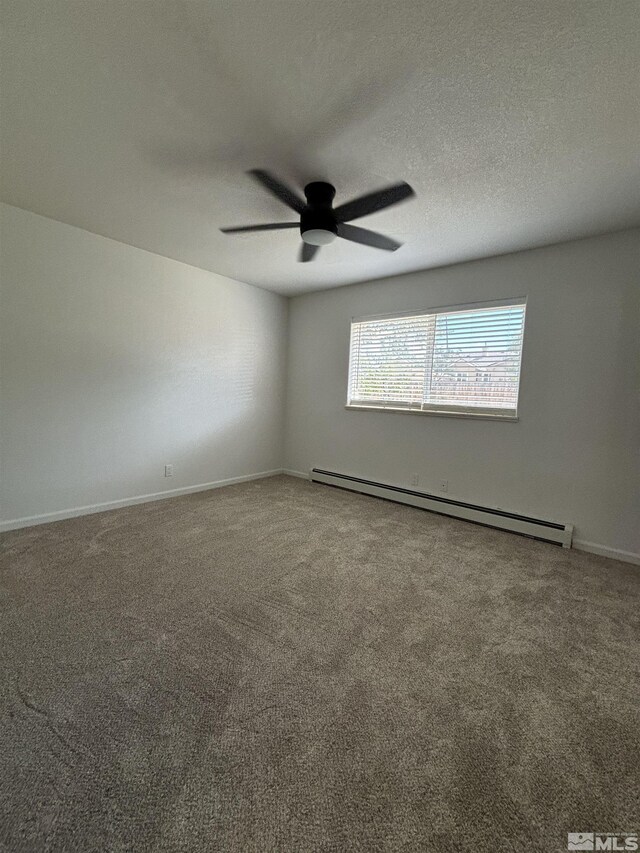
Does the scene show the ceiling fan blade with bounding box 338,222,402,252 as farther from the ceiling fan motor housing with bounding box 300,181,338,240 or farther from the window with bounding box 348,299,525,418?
the window with bounding box 348,299,525,418

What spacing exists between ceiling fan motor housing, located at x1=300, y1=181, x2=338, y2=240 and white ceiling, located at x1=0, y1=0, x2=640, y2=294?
86 mm

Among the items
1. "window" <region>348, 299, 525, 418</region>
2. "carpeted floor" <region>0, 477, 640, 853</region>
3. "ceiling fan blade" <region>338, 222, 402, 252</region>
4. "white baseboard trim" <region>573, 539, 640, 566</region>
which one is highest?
"ceiling fan blade" <region>338, 222, 402, 252</region>

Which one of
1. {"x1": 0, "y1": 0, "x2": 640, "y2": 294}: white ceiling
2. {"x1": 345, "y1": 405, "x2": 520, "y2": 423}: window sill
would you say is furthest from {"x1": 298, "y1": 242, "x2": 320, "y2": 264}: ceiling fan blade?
{"x1": 345, "y1": 405, "x2": 520, "y2": 423}: window sill

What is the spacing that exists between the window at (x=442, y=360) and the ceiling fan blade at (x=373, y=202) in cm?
160

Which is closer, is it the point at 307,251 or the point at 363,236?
the point at 363,236

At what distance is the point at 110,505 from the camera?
132 inches

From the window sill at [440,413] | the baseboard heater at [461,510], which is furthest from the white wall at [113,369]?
the window sill at [440,413]

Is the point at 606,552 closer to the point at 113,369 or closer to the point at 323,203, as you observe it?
the point at 323,203

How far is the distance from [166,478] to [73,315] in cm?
177

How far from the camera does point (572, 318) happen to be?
9.44 feet

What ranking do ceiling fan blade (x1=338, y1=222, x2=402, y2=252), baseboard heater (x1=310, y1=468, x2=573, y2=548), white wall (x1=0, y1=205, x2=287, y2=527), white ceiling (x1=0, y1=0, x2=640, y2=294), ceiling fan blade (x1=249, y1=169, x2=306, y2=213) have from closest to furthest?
1. white ceiling (x1=0, y1=0, x2=640, y2=294)
2. ceiling fan blade (x1=249, y1=169, x2=306, y2=213)
3. ceiling fan blade (x1=338, y1=222, x2=402, y2=252)
4. white wall (x1=0, y1=205, x2=287, y2=527)
5. baseboard heater (x1=310, y1=468, x2=573, y2=548)

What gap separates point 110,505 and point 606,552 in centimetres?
432

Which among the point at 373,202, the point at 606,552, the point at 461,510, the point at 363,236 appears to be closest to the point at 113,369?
the point at 363,236

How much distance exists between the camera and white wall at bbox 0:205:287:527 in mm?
2775
